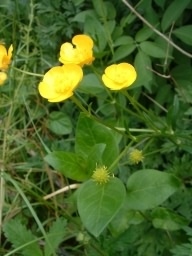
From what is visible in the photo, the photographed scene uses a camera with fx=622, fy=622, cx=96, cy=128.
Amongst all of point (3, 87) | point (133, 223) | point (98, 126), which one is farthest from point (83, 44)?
point (3, 87)

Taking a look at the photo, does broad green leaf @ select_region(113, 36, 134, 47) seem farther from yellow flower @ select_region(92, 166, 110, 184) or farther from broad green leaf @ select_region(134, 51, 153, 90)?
yellow flower @ select_region(92, 166, 110, 184)

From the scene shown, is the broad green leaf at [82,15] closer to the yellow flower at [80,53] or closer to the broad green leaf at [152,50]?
the broad green leaf at [152,50]

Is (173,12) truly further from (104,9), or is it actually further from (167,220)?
(167,220)

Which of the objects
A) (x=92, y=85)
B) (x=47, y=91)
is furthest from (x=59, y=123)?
(x=47, y=91)

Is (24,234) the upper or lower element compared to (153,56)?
lower

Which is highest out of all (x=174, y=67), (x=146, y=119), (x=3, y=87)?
(x=146, y=119)

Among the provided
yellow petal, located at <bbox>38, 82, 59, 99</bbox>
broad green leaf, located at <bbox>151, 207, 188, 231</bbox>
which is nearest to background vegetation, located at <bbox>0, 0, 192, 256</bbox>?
broad green leaf, located at <bbox>151, 207, 188, 231</bbox>

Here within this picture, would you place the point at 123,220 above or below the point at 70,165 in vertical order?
below

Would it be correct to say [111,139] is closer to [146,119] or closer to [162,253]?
[146,119]
